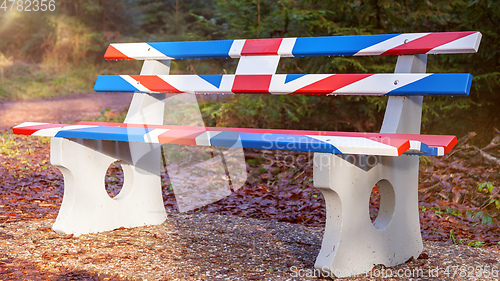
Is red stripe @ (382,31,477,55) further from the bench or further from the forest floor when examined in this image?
the forest floor

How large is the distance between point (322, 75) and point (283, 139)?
760mm

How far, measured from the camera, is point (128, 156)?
11.4ft

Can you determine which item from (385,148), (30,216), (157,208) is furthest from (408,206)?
(30,216)

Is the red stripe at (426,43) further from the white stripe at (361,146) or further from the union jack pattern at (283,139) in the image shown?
the white stripe at (361,146)

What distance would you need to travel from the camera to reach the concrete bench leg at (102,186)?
3.15 m

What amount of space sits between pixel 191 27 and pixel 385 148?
21030 mm

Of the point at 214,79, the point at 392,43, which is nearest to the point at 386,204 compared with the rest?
the point at 392,43

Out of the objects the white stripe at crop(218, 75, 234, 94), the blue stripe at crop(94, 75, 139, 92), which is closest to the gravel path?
the blue stripe at crop(94, 75, 139, 92)

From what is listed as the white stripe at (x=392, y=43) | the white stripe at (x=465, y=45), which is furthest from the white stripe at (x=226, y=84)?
the white stripe at (x=465, y=45)

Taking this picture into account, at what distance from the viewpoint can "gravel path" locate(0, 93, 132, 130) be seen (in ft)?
30.4

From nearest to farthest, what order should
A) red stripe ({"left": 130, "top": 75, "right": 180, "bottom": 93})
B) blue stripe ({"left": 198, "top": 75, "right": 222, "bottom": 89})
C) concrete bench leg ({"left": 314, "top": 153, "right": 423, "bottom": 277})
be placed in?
1. concrete bench leg ({"left": 314, "top": 153, "right": 423, "bottom": 277})
2. blue stripe ({"left": 198, "top": 75, "right": 222, "bottom": 89})
3. red stripe ({"left": 130, "top": 75, "right": 180, "bottom": 93})

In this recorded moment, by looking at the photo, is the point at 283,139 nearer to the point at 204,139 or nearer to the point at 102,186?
the point at 204,139

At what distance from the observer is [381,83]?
2760 mm

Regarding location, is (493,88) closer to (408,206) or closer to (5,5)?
(408,206)
